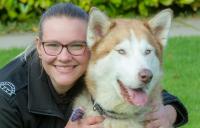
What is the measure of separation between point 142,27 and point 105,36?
0.26m

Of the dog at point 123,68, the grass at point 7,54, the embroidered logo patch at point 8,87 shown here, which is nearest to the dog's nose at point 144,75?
the dog at point 123,68

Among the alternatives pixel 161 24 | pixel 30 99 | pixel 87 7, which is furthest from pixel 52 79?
pixel 87 7

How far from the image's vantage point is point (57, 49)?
4.30m

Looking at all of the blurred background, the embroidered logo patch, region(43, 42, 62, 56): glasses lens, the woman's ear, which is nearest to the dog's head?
region(43, 42, 62, 56): glasses lens

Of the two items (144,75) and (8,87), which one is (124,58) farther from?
(8,87)

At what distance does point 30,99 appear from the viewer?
14.5 ft

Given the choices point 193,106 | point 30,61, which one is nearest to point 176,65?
point 193,106

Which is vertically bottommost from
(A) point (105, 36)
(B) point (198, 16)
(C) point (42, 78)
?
(B) point (198, 16)

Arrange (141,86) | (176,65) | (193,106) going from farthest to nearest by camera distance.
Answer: (176,65) < (193,106) < (141,86)

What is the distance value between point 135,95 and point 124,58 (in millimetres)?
255

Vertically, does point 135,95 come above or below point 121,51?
below

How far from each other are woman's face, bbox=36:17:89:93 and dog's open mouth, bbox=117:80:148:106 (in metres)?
0.35

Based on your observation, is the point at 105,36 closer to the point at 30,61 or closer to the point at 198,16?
the point at 30,61

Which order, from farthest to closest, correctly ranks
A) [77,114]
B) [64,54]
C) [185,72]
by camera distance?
1. [185,72]
2. [77,114]
3. [64,54]
